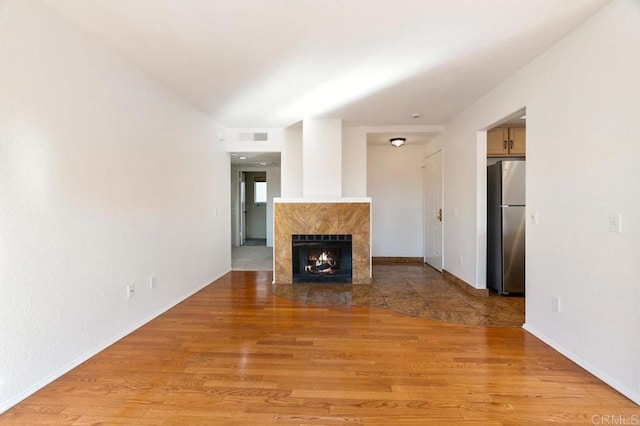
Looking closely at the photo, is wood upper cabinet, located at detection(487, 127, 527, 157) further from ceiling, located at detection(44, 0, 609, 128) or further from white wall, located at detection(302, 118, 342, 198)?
white wall, located at detection(302, 118, 342, 198)

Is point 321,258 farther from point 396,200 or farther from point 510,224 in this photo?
point 510,224

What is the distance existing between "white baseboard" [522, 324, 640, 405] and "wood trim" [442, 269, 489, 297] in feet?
3.39

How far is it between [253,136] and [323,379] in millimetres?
3989

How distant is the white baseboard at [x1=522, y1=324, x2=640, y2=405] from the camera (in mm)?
1687

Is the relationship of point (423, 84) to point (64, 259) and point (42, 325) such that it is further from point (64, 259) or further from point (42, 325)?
point (42, 325)

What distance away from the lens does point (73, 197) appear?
6.76 ft

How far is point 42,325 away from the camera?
1.83 m

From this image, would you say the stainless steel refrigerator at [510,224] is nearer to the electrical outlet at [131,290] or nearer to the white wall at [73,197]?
the white wall at [73,197]

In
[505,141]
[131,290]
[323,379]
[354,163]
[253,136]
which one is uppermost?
[253,136]

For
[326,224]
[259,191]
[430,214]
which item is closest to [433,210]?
[430,214]

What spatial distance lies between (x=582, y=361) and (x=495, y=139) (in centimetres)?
309

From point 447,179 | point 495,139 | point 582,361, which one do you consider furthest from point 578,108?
point 447,179

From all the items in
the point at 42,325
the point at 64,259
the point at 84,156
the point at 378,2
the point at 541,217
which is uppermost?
the point at 378,2

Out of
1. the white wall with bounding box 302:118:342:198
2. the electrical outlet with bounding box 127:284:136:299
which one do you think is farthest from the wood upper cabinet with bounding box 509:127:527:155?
the electrical outlet with bounding box 127:284:136:299
